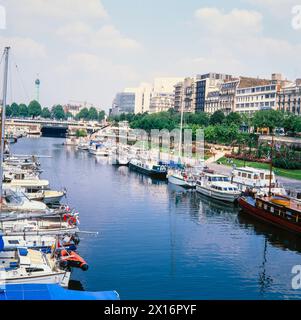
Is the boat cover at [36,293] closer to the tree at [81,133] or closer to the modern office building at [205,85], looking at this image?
the modern office building at [205,85]

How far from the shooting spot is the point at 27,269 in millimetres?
10586

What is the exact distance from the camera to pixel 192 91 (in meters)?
87.8

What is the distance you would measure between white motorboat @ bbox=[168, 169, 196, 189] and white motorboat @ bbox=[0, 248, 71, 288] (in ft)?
68.4

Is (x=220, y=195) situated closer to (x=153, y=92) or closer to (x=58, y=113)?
(x=153, y=92)

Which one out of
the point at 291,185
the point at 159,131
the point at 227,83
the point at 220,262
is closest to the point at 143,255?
the point at 220,262

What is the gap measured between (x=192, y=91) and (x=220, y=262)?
75.0 metres

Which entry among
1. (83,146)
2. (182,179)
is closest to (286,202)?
(182,179)

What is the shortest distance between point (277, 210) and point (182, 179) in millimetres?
12481

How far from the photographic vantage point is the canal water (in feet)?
40.6

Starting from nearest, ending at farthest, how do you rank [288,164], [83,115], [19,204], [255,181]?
[19,204] < [255,181] < [288,164] < [83,115]

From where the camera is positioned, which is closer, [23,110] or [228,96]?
[228,96]

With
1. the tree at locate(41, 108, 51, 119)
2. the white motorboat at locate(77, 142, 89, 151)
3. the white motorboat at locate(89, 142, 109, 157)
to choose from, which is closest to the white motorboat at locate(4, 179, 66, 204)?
the white motorboat at locate(89, 142, 109, 157)

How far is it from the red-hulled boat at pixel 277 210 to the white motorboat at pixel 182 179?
26.5 ft
